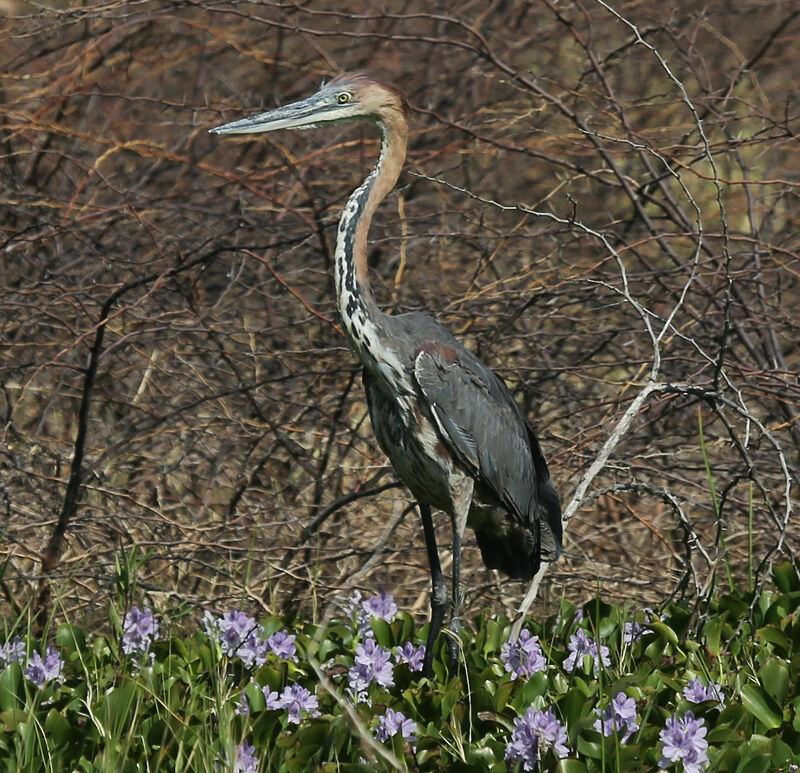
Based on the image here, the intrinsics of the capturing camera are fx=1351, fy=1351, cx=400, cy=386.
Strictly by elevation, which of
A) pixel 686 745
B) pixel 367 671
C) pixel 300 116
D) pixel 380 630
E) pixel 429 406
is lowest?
pixel 380 630

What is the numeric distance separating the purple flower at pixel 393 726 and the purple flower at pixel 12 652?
101cm

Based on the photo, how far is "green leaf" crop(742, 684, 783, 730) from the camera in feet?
10.6

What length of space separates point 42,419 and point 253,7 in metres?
3.89

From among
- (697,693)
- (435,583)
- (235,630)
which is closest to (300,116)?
(435,583)

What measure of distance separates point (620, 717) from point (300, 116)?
229cm

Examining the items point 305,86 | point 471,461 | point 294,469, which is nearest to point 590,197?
point 305,86

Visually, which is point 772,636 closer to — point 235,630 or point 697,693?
point 697,693

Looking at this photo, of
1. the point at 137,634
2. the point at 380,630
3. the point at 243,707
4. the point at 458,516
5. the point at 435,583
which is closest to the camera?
the point at 243,707

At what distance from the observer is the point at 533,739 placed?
9.62ft

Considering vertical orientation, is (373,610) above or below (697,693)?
below

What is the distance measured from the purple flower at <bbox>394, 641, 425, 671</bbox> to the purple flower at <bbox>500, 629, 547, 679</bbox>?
11.3 inches

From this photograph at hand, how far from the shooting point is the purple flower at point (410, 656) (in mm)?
3951

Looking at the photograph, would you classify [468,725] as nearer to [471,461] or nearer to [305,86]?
[471,461]

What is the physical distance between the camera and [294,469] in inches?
234
